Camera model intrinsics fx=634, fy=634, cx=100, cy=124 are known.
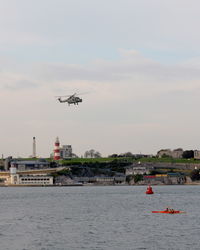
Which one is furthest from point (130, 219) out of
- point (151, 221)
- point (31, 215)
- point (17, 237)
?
point (17, 237)

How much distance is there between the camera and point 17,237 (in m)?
83.8

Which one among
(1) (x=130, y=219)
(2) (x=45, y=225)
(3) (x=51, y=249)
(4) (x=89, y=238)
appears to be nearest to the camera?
(3) (x=51, y=249)

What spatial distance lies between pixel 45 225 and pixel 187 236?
2427 centimetres

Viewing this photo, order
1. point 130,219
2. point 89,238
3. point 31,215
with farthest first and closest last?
point 31,215 < point 130,219 < point 89,238

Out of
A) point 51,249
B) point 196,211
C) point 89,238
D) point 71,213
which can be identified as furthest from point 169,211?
point 51,249

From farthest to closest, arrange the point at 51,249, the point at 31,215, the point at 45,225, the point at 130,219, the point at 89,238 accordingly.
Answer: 1. the point at 31,215
2. the point at 130,219
3. the point at 45,225
4. the point at 89,238
5. the point at 51,249

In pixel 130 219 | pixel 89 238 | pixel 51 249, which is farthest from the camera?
pixel 130 219

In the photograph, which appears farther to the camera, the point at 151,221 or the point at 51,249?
the point at 151,221

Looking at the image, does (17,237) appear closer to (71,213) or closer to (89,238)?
(89,238)

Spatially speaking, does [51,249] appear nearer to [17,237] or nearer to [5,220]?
[17,237]

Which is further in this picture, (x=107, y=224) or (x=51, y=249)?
(x=107, y=224)

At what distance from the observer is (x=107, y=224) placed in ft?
325

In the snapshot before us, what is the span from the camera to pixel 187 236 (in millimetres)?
84438

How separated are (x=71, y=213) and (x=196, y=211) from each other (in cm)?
2479
